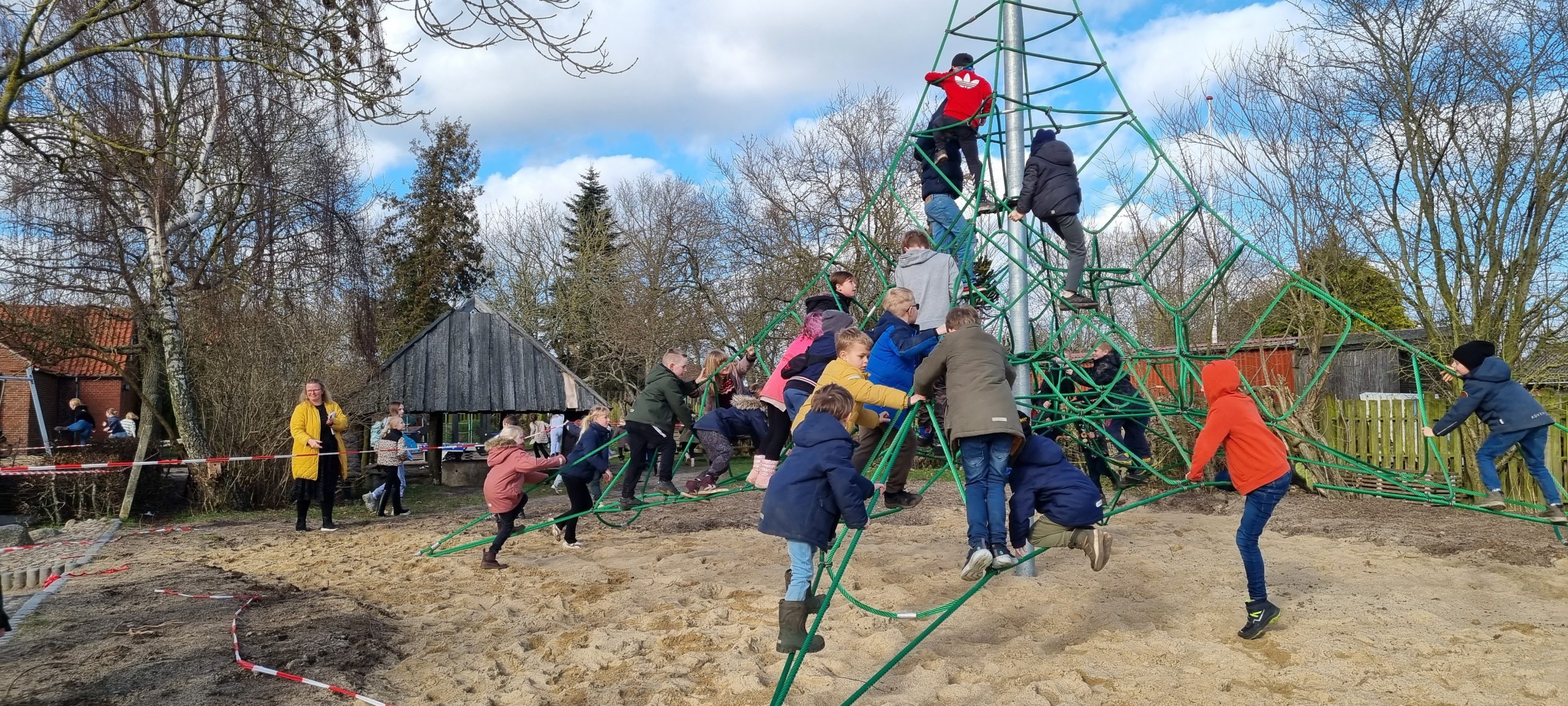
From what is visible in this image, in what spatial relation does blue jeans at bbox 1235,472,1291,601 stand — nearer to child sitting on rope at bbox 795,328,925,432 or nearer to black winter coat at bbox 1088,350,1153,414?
black winter coat at bbox 1088,350,1153,414

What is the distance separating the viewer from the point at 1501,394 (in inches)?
240

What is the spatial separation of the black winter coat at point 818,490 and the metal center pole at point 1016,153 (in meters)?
1.99

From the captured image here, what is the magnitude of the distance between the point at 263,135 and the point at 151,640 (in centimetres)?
898

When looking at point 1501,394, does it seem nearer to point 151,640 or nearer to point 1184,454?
point 1184,454

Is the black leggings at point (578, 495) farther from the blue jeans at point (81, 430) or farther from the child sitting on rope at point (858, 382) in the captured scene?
the blue jeans at point (81, 430)

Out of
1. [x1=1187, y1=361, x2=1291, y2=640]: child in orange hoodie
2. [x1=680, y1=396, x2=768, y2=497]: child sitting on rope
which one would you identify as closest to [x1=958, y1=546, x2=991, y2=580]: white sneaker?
[x1=1187, y1=361, x2=1291, y2=640]: child in orange hoodie

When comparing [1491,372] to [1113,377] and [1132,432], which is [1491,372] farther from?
[1113,377]

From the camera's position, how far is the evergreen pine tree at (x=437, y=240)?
2986cm

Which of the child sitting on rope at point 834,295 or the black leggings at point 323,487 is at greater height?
A: the child sitting on rope at point 834,295

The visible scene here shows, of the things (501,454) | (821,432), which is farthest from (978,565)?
(501,454)

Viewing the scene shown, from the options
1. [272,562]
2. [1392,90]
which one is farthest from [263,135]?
[1392,90]

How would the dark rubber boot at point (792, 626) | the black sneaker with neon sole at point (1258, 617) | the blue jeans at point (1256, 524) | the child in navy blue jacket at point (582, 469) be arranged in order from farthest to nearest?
the child in navy blue jacket at point (582, 469)
the black sneaker with neon sole at point (1258, 617)
the blue jeans at point (1256, 524)
the dark rubber boot at point (792, 626)

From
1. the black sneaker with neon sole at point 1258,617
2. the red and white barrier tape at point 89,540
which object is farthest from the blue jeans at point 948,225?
the red and white barrier tape at point 89,540

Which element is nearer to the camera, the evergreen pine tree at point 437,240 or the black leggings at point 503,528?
the black leggings at point 503,528
